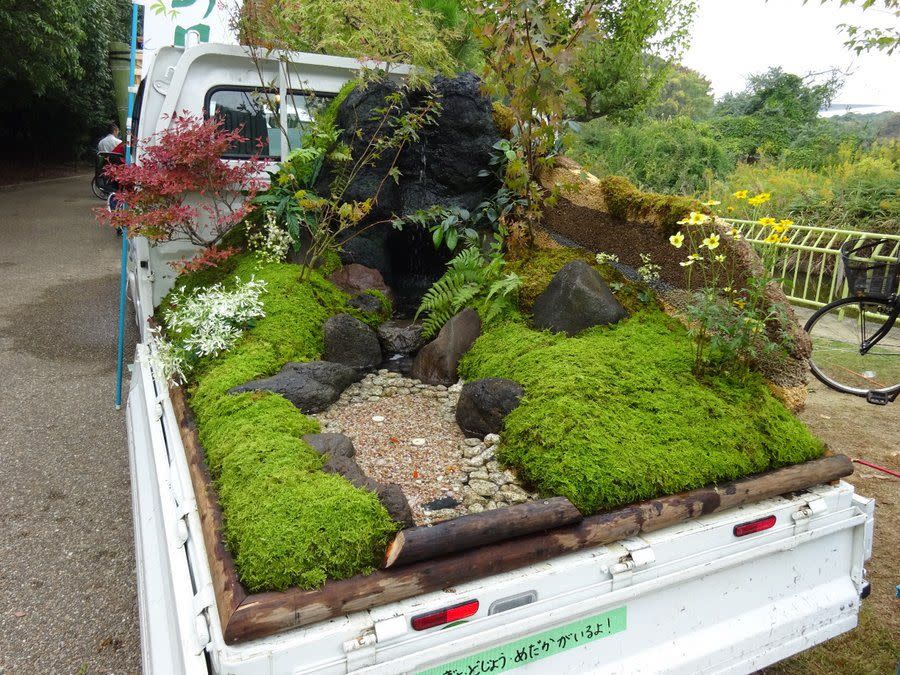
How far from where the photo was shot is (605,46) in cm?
1152

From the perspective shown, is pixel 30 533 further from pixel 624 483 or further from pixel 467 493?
pixel 624 483

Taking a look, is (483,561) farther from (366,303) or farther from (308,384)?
(366,303)

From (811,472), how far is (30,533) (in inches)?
154

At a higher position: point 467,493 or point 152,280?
point 152,280

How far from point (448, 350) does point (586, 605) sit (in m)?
2.15

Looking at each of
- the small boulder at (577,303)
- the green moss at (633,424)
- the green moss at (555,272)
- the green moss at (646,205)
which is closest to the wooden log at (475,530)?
the green moss at (633,424)

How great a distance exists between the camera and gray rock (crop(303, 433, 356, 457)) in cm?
257

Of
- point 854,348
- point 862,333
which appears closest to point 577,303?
point 862,333

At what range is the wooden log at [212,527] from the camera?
1664 millimetres

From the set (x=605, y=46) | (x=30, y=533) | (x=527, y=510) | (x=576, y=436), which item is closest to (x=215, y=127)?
(x=30, y=533)

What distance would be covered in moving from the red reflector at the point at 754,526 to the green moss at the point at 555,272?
5.51ft

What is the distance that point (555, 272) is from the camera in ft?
13.2

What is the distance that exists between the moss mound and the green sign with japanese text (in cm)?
36

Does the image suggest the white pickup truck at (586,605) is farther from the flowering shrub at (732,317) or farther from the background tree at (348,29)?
the background tree at (348,29)
